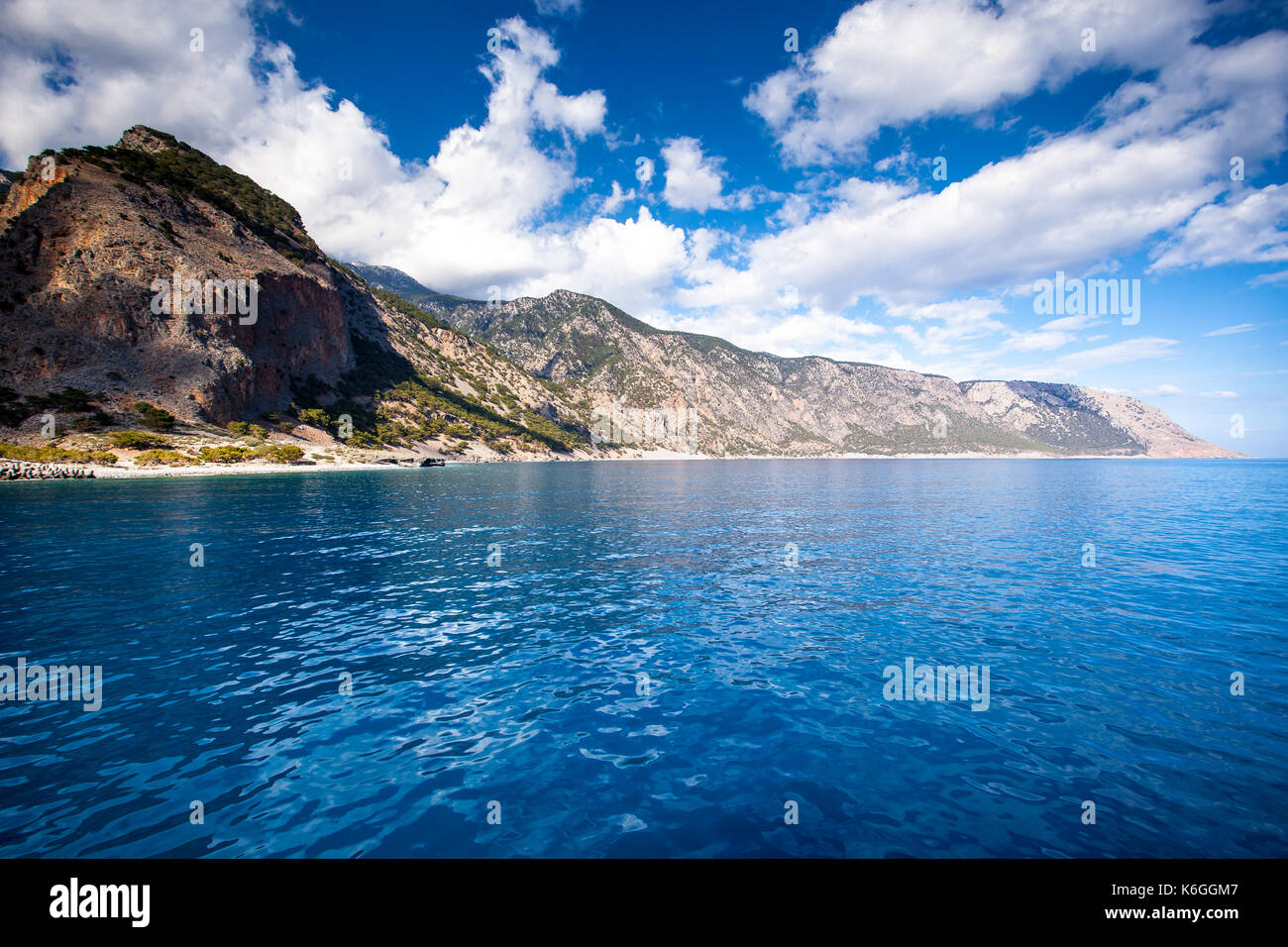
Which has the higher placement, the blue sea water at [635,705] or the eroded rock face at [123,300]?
the eroded rock face at [123,300]

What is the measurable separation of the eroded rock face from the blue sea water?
318ft

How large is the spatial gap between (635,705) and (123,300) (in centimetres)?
14326

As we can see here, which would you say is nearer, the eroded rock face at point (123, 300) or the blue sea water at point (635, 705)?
the blue sea water at point (635, 705)

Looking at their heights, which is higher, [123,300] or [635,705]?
[123,300]

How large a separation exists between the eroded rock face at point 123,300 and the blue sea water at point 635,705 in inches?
3818

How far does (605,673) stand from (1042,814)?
32.2 feet

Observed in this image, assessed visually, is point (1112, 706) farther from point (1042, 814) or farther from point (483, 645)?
point (483, 645)

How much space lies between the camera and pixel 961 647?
16531 millimetres

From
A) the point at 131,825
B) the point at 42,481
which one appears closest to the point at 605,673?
the point at 131,825

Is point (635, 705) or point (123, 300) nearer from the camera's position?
point (635, 705)

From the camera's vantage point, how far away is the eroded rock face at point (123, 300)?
3752 inches

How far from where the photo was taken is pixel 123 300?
103 metres

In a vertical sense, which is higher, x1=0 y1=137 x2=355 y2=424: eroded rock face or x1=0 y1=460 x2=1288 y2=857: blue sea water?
x1=0 y1=137 x2=355 y2=424: eroded rock face

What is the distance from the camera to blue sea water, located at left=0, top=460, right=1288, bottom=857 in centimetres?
842
